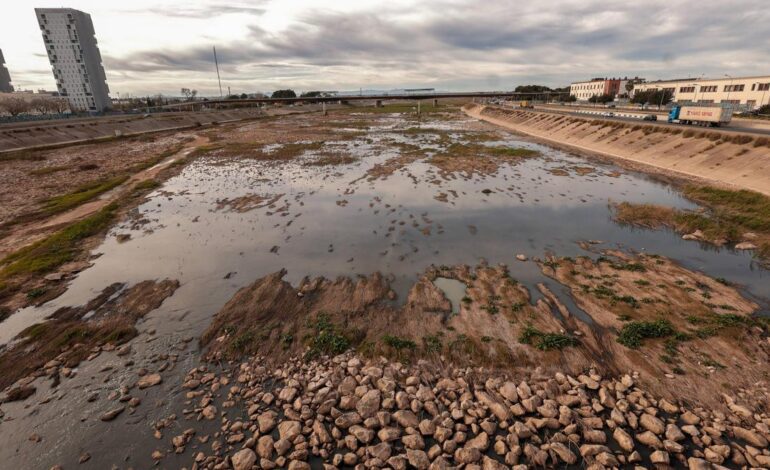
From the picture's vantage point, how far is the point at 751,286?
18.8 m

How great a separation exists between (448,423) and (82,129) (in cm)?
10675

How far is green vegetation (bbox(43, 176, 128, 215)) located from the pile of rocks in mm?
31954

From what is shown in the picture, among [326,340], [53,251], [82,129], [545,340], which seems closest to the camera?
[545,340]

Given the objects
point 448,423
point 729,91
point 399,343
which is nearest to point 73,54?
point 399,343

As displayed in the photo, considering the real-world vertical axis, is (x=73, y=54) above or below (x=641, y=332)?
above

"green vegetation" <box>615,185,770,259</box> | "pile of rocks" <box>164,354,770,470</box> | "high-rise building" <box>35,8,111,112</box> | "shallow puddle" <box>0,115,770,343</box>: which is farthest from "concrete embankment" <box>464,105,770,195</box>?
"high-rise building" <box>35,8,111,112</box>

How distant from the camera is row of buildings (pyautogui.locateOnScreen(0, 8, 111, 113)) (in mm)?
148625

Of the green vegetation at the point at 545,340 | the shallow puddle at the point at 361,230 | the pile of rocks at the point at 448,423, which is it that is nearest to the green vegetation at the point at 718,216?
the shallow puddle at the point at 361,230

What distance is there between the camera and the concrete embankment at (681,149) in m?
37.3

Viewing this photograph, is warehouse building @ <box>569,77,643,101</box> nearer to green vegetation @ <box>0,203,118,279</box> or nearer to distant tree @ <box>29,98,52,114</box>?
green vegetation @ <box>0,203,118,279</box>

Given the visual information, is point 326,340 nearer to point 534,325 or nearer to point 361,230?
point 534,325

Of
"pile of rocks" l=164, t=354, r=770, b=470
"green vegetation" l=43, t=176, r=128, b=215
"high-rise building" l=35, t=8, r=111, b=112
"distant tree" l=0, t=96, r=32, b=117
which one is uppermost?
"high-rise building" l=35, t=8, r=111, b=112

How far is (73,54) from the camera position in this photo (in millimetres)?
153500

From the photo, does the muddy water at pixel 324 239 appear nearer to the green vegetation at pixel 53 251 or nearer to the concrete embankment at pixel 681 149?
the green vegetation at pixel 53 251
